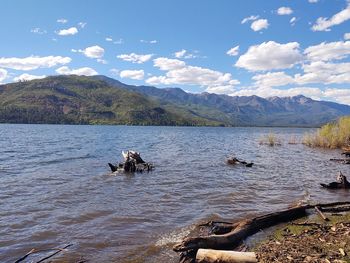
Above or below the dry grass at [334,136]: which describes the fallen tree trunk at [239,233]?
below

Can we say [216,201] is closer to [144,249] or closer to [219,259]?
[144,249]

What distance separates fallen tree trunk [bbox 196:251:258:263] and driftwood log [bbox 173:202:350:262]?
2.23 ft

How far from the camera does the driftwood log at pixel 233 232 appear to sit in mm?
11203

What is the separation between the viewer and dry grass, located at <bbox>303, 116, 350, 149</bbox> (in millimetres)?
60094

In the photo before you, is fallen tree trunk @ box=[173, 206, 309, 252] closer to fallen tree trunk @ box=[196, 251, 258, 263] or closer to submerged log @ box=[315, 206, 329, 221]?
submerged log @ box=[315, 206, 329, 221]

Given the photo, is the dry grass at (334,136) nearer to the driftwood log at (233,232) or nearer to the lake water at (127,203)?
the lake water at (127,203)

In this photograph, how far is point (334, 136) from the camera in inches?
2485

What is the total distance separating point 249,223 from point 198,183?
1408 centimetres

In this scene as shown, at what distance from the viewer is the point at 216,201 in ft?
71.6

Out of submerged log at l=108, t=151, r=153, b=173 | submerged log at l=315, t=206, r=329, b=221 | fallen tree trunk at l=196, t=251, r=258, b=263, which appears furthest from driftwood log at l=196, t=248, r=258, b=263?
submerged log at l=108, t=151, r=153, b=173

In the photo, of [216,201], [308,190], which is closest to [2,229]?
[216,201]

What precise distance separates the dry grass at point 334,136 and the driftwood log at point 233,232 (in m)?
46.1

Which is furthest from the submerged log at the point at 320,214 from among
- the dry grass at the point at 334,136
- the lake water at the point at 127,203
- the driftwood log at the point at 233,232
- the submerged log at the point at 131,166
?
the dry grass at the point at 334,136

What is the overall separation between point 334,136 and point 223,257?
60.0 m
